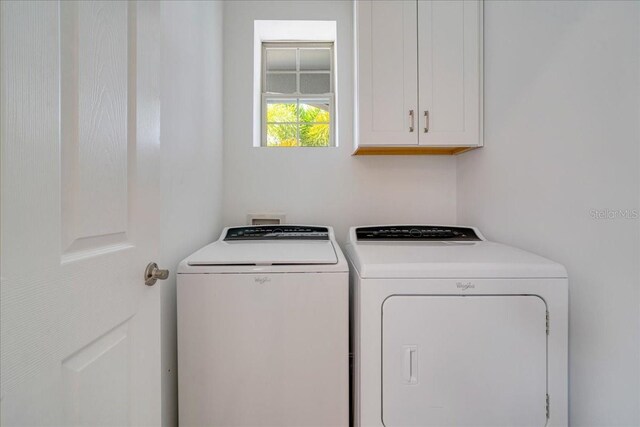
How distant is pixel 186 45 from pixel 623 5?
5.52 feet

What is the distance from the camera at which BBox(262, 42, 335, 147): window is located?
2.23 meters

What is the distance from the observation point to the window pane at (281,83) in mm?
2252

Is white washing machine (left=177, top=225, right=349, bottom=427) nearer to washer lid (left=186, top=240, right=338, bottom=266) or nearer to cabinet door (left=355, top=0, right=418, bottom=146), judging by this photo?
washer lid (left=186, top=240, right=338, bottom=266)

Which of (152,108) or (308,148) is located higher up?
(308,148)

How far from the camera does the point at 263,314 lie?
1.14 m

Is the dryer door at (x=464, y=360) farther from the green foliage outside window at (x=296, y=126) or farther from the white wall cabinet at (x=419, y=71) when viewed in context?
the green foliage outside window at (x=296, y=126)

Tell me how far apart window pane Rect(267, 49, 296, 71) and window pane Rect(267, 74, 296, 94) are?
5 cm

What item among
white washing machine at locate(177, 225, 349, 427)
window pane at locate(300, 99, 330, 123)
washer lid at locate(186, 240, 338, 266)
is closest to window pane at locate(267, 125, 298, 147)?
window pane at locate(300, 99, 330, 123)

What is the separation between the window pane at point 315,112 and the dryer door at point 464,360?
1.60 metres

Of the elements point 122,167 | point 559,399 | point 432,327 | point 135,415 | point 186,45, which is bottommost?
point 559,399

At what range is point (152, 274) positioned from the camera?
805 mm

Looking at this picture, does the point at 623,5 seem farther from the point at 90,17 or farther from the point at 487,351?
the point at 90,17

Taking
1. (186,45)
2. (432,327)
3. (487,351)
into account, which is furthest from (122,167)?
(487,351)

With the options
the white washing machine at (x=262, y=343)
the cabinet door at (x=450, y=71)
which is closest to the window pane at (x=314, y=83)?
the cabinet door at (x=450, y=71)
